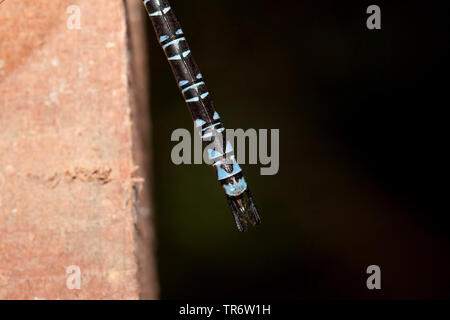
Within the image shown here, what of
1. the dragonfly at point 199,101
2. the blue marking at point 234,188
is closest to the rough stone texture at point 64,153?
the dragonfly at point 199,101

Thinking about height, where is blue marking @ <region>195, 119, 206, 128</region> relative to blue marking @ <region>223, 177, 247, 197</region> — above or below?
above


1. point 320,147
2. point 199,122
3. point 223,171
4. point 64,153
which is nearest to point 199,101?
point 199,122

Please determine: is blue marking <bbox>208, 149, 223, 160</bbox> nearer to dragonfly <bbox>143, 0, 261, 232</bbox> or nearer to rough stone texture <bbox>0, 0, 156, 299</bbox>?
dragonfly <bbox>143, 0, 261, 232</bbox>

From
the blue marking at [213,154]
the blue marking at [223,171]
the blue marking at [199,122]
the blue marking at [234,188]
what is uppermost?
the blue marking at [199,122]

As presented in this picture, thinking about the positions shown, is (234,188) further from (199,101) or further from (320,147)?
(320,147)

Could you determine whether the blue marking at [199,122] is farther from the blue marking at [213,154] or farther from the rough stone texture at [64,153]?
the rough stone texture at [64,153]

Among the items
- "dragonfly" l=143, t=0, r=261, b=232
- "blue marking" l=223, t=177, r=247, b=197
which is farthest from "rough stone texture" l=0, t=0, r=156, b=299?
"blue marking" l=223, t=177, r=247, b=197
